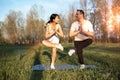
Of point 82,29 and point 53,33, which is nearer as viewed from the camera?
point 82,29

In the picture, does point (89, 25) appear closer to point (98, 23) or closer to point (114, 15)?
point (114, 15)

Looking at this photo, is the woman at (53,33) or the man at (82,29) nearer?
the man at (82,29)

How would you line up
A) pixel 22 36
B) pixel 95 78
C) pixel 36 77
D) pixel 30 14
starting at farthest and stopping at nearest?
1. pixel 22 36
2. pixel 30 14
3. pixel 36 77
4. pixel 95 78

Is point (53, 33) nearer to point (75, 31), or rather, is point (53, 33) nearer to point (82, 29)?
point (75, 31)

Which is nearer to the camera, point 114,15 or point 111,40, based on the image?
point 114,15

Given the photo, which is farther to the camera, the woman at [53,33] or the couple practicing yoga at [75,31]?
the woman at [53,33]

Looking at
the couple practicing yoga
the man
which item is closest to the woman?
the couple practicing yoga

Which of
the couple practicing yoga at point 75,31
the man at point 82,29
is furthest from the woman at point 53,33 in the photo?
the man at point 82,29

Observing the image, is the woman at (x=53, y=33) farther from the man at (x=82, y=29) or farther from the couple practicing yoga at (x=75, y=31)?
the man at (x=82, y=29)

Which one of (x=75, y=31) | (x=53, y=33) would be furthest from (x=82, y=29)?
(x=53, y=33)

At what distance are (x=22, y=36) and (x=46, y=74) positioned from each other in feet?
25.4

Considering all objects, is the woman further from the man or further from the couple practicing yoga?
the man

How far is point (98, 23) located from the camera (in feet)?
53.5

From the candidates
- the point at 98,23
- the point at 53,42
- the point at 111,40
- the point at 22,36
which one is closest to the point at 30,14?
the point at 22,36
